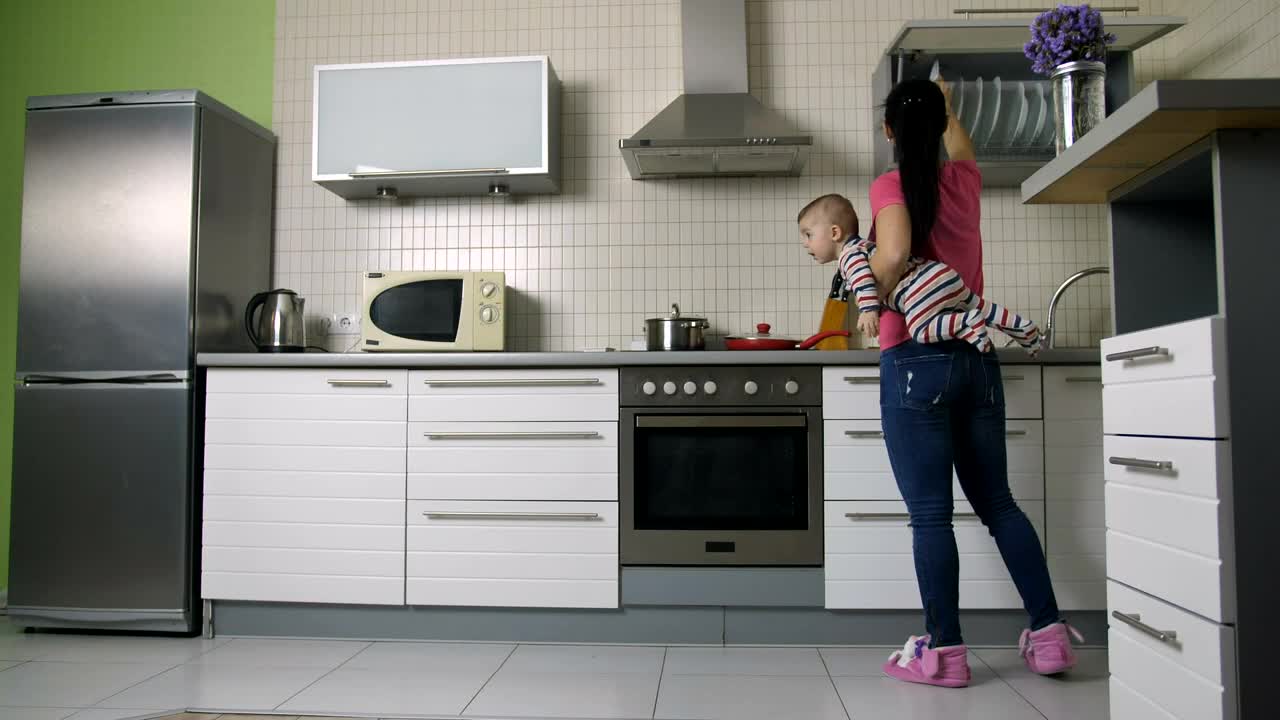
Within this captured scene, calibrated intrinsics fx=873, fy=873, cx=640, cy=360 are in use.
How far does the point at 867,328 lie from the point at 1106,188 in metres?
0.62

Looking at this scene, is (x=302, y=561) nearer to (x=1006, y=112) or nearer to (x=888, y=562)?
Answer: (x=888, y=562)

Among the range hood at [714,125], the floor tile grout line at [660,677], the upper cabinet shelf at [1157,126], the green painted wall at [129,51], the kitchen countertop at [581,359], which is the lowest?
the floor tile grout line at [660,677]

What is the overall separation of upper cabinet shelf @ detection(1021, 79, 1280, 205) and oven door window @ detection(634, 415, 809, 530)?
1166 millimetres

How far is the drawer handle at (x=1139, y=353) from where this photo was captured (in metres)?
1.25

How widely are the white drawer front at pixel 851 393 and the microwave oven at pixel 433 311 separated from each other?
1.12 m

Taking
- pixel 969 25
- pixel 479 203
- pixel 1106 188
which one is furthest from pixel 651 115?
pixel 1106 188

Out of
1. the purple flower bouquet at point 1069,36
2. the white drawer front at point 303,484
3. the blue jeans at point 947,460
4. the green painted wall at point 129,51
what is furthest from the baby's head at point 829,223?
the green painted wall at point 129,51

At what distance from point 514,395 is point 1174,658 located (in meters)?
1.80

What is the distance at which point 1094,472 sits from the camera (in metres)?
2.48

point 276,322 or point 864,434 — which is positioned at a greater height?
point 276,322

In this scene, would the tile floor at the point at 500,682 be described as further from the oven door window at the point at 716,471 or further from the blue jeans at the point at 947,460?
the oven door window at the point at 716,471

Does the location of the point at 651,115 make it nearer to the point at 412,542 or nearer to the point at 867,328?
the point at 867,328

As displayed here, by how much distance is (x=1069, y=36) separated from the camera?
1.59 metres

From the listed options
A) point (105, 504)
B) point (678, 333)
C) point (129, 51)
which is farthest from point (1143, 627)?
point (129, 51)
